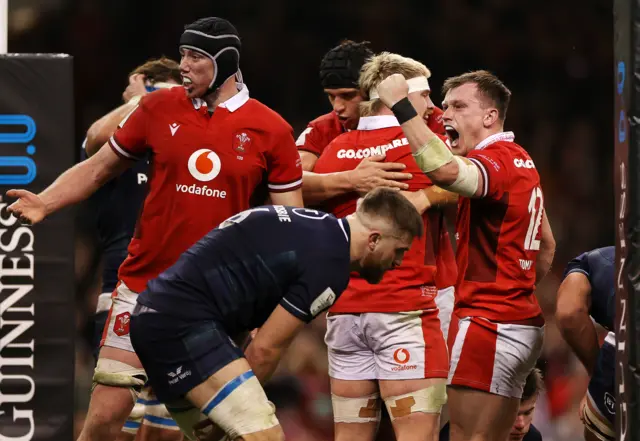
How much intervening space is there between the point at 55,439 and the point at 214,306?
188 cm

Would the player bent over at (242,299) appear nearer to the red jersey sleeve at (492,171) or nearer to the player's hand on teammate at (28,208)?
the red jersey sleeve at (492,171)

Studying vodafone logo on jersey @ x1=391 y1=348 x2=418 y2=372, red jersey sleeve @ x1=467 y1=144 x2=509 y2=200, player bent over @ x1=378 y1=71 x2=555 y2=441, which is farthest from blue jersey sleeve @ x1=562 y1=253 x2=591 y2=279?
vodafone logo on jersey @ x1=391 y1=348 x2=418 y2=372

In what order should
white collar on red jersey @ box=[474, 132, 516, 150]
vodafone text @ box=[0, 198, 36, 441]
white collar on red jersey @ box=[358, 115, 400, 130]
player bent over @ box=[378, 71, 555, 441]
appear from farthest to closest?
vodafone text @ box=[0, 198, 36, 441] < white collar on red jersey @ box=[358, 115, 400, 130] < white collar on red jersey @ box=[474, 132, 516, 150] < player bent over @ box=[378, 71, 555, 441]

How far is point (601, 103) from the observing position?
9422mm

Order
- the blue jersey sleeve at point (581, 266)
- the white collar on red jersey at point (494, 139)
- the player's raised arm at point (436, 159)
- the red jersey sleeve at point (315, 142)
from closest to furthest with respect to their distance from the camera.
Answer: the player's raised arm at point (436, 159) < the white collar on red jersey at point (494, 139) < the blue jersey sleeve at point (581, 266) < the red jersey sleeve at point (315, 142)

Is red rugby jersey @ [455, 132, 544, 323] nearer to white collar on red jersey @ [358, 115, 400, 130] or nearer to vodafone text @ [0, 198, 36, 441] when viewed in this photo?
white collar on red jersey @ [358, 115, 400, 130]

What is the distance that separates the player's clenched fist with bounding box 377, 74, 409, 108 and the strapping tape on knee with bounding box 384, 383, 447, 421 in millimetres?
1228

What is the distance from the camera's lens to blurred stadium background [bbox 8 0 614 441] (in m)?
8.91

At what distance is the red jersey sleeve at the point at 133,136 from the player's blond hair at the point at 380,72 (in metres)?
0.98

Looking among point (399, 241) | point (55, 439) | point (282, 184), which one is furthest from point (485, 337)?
point (55, 439)

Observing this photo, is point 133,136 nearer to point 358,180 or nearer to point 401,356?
point 358,180

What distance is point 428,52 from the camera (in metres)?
9.26

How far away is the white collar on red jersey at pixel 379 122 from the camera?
4707 millimetres

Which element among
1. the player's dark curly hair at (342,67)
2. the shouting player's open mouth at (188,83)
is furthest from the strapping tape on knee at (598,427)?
the shouting player's open mouth at (188,83)
